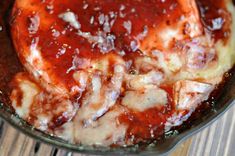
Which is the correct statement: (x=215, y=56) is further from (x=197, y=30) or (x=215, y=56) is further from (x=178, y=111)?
(x=178, y=111)

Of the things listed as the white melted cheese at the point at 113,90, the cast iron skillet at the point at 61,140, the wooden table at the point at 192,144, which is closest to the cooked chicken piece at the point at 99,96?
Result: the white melted cheese at the point at 113,90

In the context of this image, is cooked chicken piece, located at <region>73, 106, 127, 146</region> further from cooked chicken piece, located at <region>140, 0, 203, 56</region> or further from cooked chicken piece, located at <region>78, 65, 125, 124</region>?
cooked chicken piece, located at <region>140, 0, 203, 56</region>

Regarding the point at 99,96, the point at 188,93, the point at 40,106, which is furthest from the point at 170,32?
the point at 40,106

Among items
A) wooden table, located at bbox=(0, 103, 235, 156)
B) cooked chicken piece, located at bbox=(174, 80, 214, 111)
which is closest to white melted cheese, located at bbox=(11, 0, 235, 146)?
cooked chicken piece, located at bbox=(174, 80, 214, 111)

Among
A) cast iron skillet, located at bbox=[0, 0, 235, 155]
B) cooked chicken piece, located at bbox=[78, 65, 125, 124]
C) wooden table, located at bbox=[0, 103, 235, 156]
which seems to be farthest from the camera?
wooden table, located at bbox=[0, 103, 235, 156]

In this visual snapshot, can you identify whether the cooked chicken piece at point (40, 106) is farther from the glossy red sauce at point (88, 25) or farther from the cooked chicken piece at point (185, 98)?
the cooked chicken piece at point (185, 98)

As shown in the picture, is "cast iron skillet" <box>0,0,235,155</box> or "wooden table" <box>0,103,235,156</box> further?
"wooden table" <box>0,103,235,156</box>

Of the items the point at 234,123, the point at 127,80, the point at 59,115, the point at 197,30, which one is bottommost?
the point at 234,123

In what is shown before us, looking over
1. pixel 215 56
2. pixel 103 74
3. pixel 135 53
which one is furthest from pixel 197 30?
pixel 103 74
